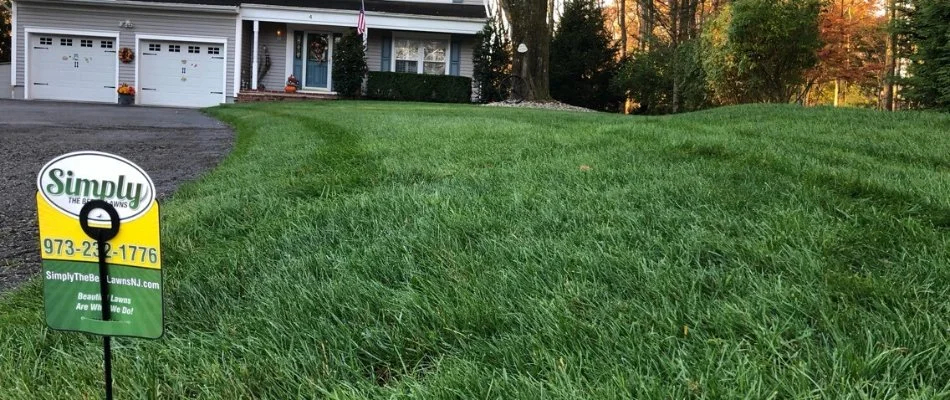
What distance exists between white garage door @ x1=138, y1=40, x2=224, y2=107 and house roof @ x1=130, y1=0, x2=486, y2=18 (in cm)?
132

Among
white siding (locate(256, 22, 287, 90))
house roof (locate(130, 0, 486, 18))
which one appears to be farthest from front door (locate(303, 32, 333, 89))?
house roof (locate(130, 0, 486, 18))

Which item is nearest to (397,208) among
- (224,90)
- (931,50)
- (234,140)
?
(234,140)

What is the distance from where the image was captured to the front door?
20.5 meters

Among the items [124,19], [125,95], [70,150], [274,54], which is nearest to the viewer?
[70,150]

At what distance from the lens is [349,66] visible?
18.7m

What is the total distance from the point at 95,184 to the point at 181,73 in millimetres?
20664

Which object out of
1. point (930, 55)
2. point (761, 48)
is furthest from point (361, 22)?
point (930, 55)

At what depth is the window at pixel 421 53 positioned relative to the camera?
20.6 meters

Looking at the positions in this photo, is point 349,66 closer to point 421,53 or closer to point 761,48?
point 421,53

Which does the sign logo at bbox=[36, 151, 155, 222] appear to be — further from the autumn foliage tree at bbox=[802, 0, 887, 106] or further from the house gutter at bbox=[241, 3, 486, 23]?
the autumn foliage tree at bbox=[802, 0, 887, 106]

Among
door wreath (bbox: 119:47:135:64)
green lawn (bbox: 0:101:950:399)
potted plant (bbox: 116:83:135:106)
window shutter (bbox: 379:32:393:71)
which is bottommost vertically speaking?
green lawn (bbox: 0:101:950:399)

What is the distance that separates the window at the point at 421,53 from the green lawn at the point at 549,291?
17435mm

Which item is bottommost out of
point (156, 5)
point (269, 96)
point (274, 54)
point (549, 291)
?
point (549, 291)

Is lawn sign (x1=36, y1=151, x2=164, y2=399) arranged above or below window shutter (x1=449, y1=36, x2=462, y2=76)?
below
